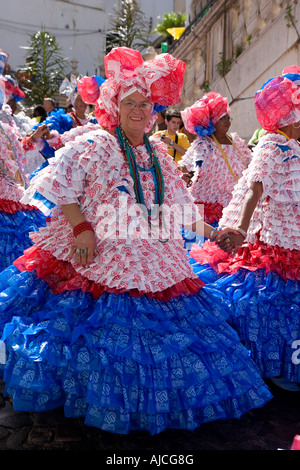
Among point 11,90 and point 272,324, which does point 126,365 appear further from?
point 11,90

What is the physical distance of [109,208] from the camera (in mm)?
2830

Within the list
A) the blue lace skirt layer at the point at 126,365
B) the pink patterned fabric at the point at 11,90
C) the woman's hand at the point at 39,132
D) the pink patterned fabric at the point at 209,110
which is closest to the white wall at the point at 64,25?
the pink patterned fabric at the point at 11,90

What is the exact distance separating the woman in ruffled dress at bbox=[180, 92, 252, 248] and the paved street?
2960mm

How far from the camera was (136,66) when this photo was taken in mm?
2885

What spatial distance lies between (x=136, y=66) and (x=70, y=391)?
5.96ft

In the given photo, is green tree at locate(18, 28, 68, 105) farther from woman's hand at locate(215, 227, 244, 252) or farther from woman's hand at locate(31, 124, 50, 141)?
woman's hand at locate(215, 227, 244, 252)

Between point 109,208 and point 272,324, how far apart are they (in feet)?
4.51

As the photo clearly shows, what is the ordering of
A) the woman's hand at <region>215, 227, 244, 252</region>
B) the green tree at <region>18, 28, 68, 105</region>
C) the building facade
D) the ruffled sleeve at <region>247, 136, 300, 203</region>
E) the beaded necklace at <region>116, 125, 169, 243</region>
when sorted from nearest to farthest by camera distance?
the beaded necklace at <region>116, 125, 169, 243</region> < the woman's hand at <region>215, 227, 244, 252</region> < the ruffled sleeve at <region>247, 136, 300, 203</region> < the building facade < the green tree at <region>18, 28, 68, 105</region>

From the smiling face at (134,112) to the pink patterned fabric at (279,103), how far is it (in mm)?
933

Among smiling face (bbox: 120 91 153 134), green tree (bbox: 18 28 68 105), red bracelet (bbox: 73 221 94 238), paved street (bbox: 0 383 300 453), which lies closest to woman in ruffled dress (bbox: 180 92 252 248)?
smiling face (bbox: 120 91 153 134)

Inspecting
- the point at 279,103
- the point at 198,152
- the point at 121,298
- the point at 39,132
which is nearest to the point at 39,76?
the point at 39,132

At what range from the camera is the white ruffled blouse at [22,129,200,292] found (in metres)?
2.78

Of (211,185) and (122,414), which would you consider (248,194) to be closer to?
(122,414)

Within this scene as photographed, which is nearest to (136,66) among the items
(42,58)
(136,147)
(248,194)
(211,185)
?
(136,147)
